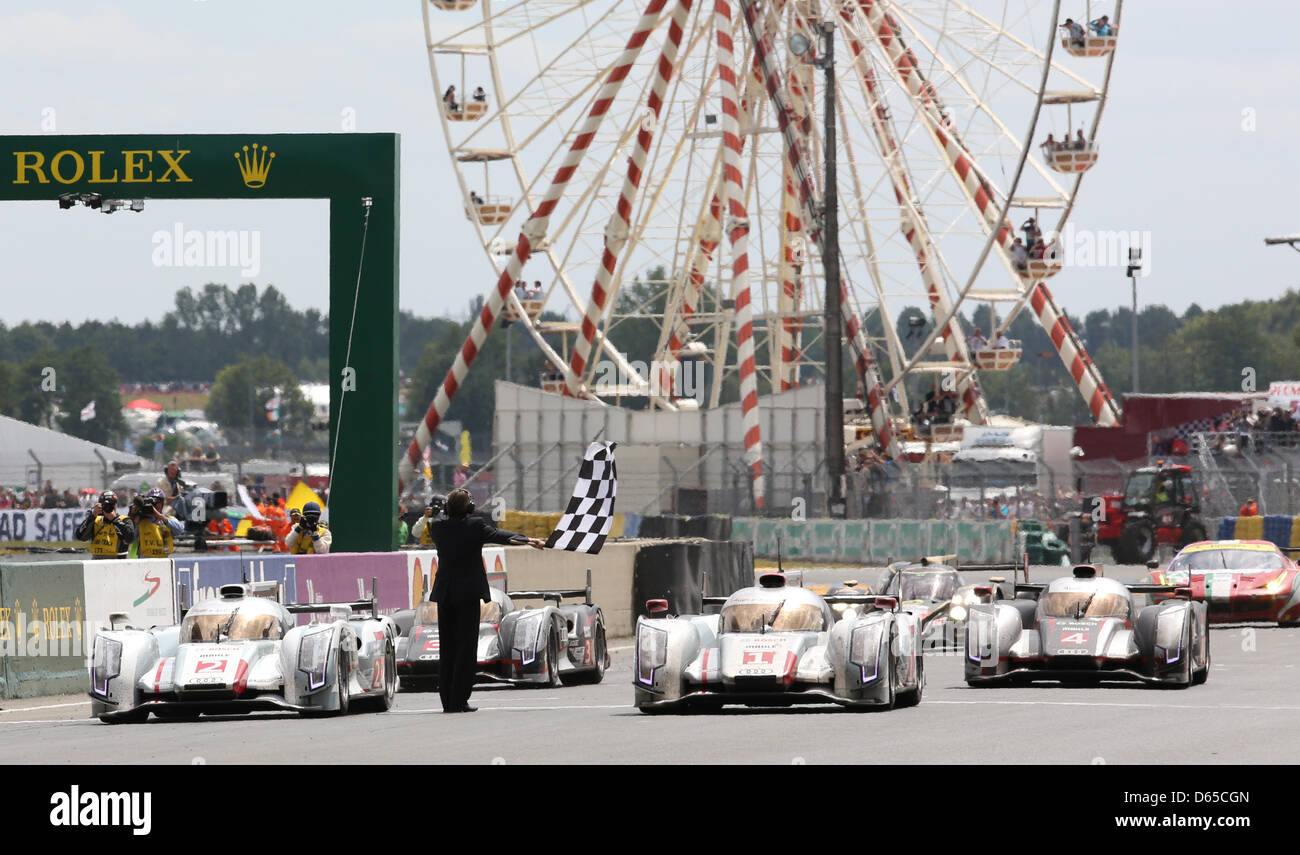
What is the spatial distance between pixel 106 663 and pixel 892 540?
26.3 metres

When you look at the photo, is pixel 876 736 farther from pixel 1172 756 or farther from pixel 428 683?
pixel 428 683

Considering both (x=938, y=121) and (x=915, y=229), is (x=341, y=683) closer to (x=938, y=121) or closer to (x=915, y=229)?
(x=938, y=121)

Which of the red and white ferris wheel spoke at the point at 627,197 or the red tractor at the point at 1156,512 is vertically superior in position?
the red and white ferris wheel spoke at the point at 627,197

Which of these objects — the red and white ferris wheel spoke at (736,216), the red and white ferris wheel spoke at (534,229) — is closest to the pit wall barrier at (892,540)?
the red and white ferris wheel spoke at (736,216)

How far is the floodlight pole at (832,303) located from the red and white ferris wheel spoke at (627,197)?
8691 millimetres

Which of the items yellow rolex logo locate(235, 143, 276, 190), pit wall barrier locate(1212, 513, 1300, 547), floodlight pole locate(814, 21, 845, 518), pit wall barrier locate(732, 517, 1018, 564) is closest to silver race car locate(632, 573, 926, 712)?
yellow rolex logo locate(235, 143, 276, 190)

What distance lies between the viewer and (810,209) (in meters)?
47.6

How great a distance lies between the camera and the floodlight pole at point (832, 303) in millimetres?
39094

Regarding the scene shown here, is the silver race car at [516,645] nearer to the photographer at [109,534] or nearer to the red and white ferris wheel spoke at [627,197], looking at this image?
the photographer at [109,534]

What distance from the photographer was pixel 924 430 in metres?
51.9

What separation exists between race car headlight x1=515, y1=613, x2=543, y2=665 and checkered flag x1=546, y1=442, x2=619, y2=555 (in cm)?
166

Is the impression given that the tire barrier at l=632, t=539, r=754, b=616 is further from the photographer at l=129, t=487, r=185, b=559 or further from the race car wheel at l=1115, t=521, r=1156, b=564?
the race car wheel at l=1115, t=521, r=1156, b=564
